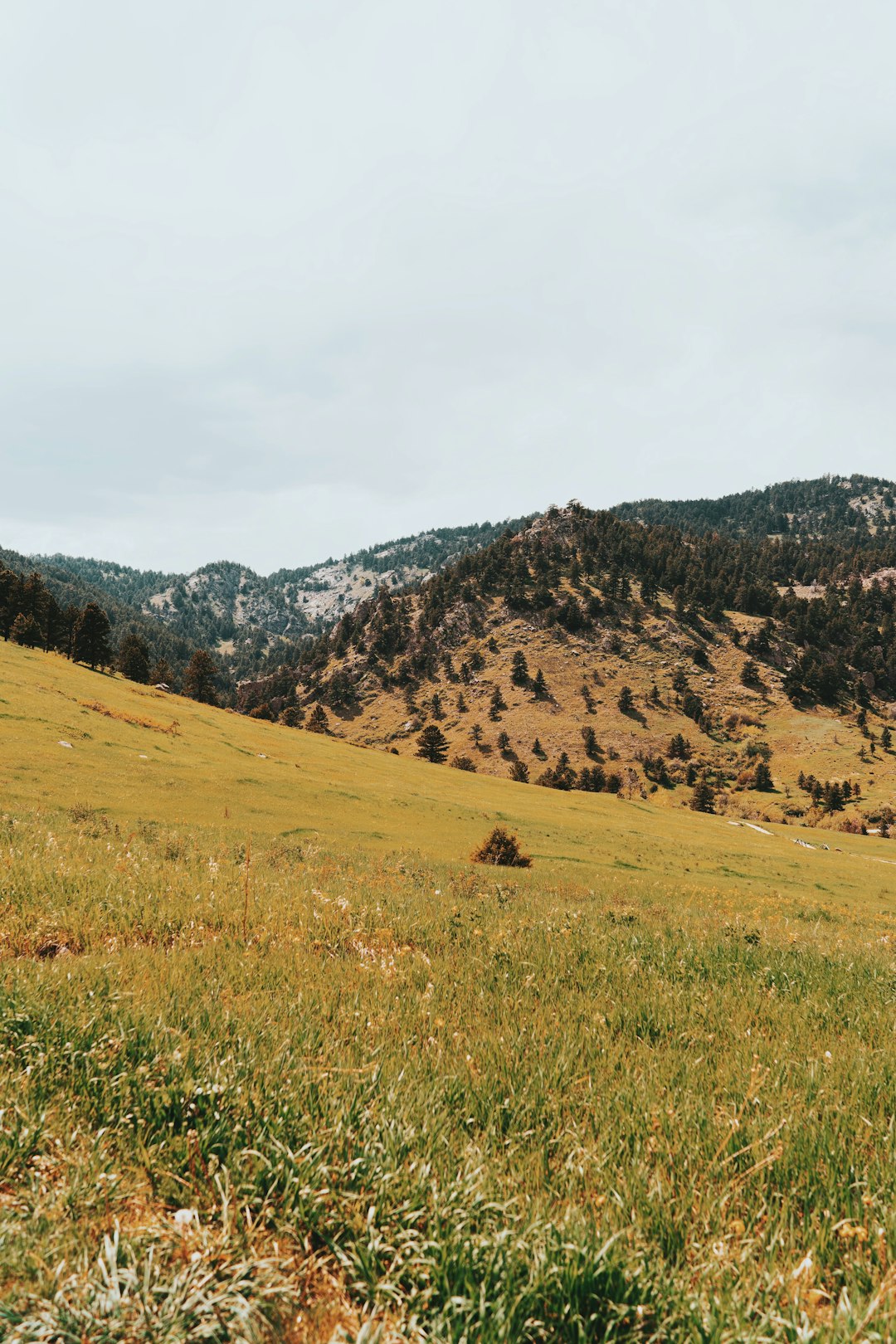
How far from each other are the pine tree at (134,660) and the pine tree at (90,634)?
42.1ft

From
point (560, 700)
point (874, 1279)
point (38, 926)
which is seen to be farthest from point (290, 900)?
point (560, 700)

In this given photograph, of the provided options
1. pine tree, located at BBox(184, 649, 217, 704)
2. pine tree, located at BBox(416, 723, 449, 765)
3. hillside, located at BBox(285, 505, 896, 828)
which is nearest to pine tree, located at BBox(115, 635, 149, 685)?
pine tree, located at BBox(184, 649, 217, 704)

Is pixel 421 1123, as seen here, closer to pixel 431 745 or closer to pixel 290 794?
pixel 290 794

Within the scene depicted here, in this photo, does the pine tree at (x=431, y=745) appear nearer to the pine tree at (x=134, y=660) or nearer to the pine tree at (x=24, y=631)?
the pine tree at (x=134, y=660)

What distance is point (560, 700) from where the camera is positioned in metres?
179

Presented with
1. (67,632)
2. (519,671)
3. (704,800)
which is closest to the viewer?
(67,632)

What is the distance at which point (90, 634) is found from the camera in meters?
88.6

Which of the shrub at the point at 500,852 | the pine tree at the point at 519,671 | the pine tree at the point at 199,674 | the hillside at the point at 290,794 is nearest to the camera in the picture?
the shrub at the point at 500,852

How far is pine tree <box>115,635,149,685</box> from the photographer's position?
104 meters

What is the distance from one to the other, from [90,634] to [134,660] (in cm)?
1564

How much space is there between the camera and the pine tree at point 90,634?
8794 cm

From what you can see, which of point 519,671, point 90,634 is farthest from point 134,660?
point 519,671

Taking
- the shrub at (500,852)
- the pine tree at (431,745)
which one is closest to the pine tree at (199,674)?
the pine tree at (431,745)

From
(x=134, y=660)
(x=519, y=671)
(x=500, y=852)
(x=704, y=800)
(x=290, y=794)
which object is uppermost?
(x=519, y=671)
